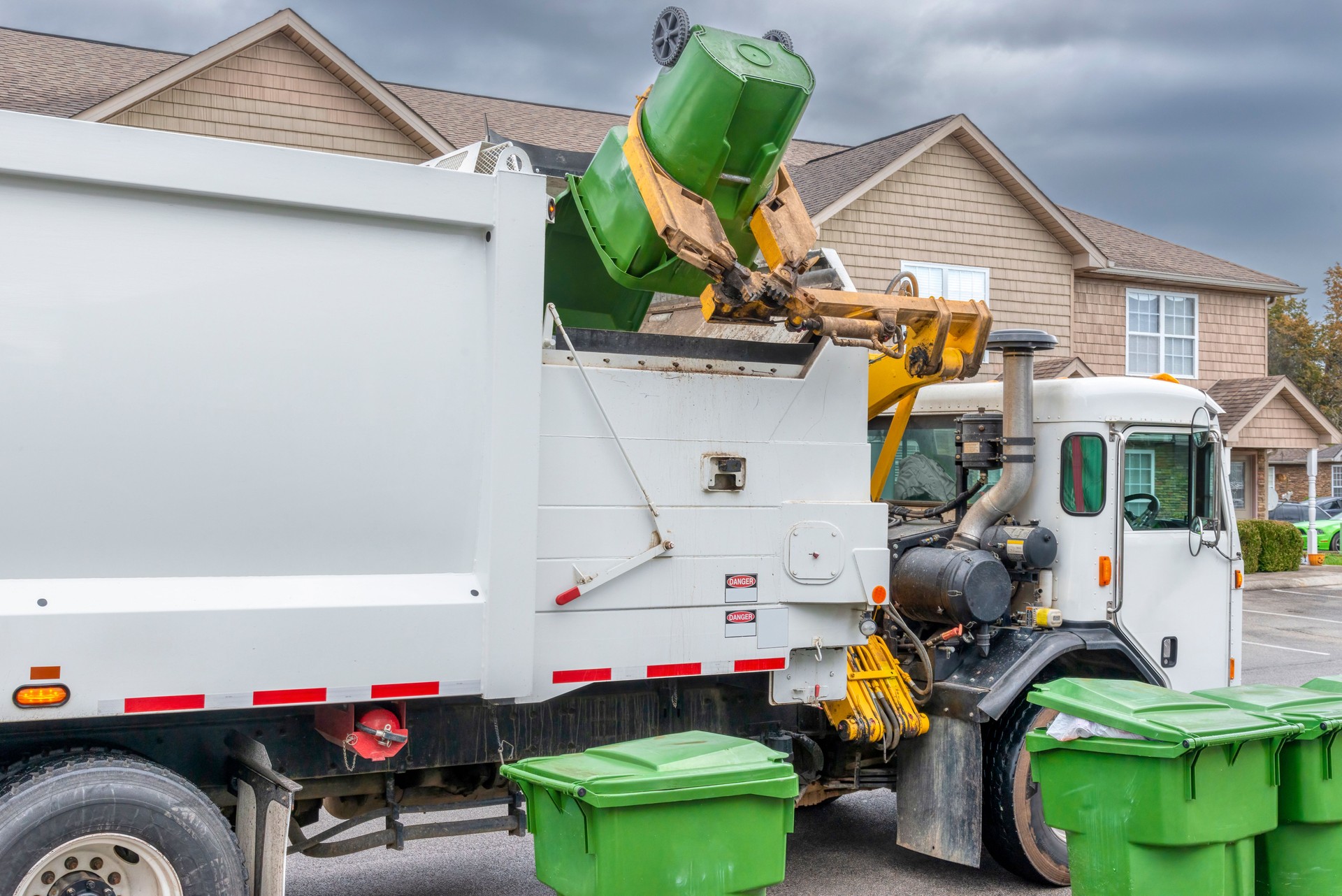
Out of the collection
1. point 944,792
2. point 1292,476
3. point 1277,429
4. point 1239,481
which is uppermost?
point 1277,429

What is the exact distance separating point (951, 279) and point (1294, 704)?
47.6 feet

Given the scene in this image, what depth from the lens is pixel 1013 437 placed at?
5.62m

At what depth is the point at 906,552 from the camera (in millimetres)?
5781

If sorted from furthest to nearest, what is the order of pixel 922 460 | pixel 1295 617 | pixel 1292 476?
1. pixel 1292 476
2. pixel 1295 617
3. pixel 922 460

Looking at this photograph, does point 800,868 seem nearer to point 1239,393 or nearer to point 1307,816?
point 1307,816

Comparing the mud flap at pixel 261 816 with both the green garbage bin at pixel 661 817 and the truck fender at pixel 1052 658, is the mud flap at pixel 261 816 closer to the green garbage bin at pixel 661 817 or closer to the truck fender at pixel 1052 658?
the green garbage bin at pixel 661 817

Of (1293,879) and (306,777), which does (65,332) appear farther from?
(1293,879)

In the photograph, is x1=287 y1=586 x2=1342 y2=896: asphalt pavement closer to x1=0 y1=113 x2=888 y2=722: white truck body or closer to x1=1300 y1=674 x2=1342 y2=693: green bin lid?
x1=1300 y1=674 x2=1342 y2=693: green bin lid

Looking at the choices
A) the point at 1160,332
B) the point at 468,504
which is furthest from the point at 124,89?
the point at 1160,332

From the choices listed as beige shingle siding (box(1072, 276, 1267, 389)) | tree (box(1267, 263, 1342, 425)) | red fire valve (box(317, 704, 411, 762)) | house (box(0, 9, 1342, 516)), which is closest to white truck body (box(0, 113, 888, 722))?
red fire valve (box(317, 704, 411, 762))

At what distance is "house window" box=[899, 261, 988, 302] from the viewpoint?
18469 millimetres

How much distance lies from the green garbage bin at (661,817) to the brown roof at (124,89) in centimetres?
975

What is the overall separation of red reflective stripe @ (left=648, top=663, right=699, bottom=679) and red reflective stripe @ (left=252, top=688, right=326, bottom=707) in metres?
1.19

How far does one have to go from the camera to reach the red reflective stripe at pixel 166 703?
364cm
